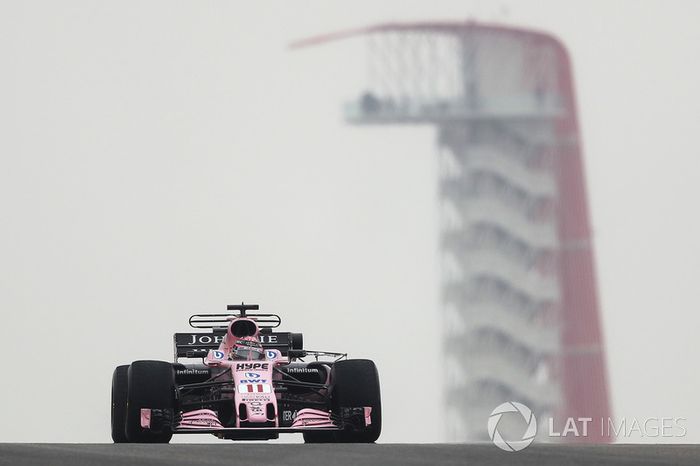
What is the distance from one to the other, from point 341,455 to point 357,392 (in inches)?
259

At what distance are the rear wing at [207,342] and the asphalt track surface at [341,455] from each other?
24.2 feet

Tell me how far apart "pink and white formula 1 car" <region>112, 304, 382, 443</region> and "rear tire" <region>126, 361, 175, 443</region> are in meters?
0.01

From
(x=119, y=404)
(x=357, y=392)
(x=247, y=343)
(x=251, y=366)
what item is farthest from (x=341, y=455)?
(x=247, y=343)

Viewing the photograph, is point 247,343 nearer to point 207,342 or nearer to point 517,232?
point 207,342

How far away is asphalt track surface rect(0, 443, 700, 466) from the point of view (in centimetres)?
1891

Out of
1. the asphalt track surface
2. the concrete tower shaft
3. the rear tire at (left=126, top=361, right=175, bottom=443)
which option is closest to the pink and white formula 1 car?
the rear tire at (left=126, top=361, right=175, bottom=443)

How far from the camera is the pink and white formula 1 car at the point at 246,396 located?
1015 inches

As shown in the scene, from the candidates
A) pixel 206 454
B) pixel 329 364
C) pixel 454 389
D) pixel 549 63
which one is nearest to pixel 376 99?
pixel 549 63

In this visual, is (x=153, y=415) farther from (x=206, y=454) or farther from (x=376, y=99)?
(x=376, y=99)

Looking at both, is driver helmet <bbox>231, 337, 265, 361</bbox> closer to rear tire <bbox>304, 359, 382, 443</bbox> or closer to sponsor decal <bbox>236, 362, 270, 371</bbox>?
sponsor decal <bbox>236, 362, 270, 371</bbox>

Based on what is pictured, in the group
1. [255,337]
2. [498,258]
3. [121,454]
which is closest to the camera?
[121,454]

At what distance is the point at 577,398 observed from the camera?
403ft

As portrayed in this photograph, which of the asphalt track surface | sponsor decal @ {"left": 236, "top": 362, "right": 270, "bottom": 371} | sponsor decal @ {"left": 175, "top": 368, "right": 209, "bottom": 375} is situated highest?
sponsor decal @ {"left": 236, "top": 362, "right": 270, "bottom": 371}

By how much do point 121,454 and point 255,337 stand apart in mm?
8473
